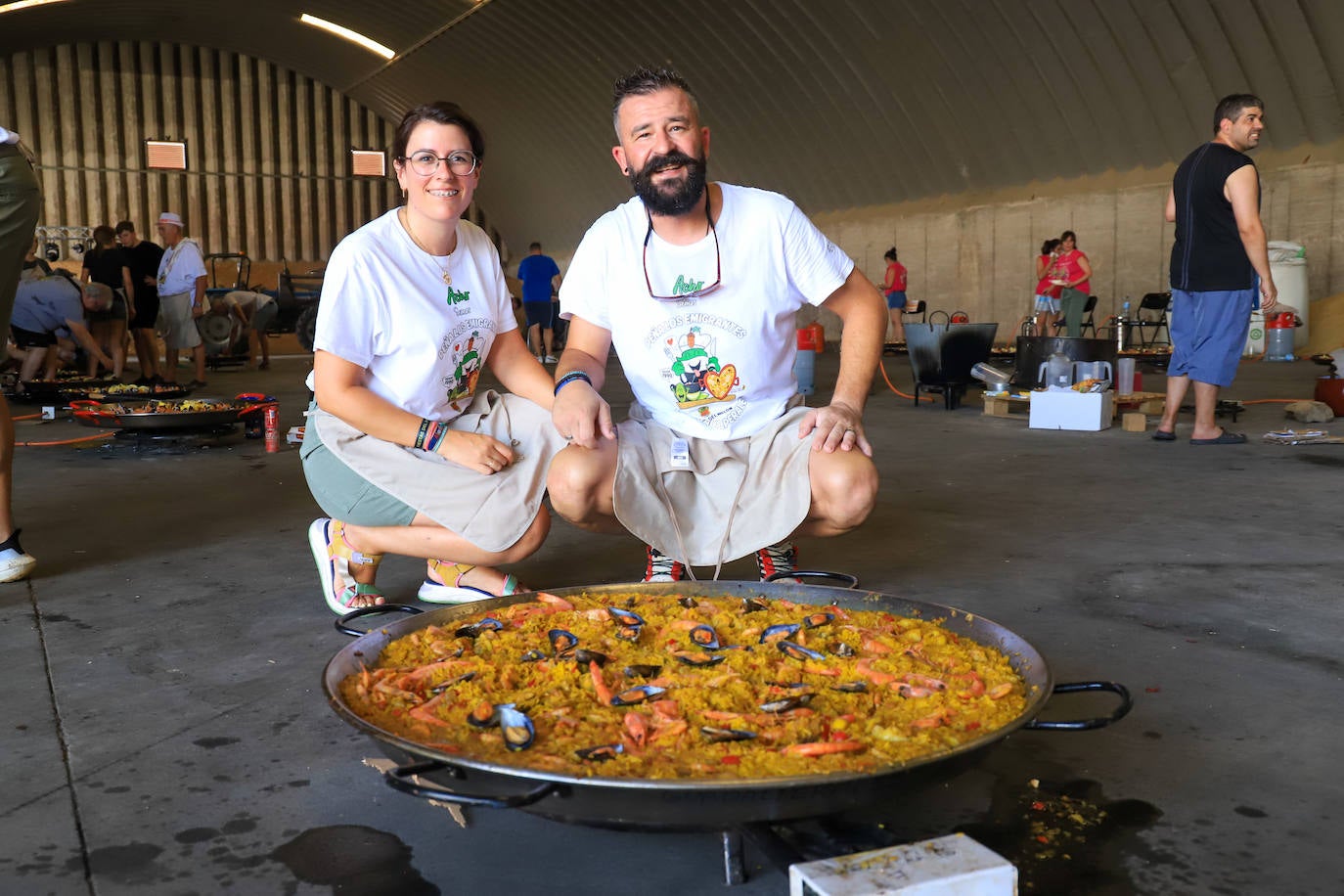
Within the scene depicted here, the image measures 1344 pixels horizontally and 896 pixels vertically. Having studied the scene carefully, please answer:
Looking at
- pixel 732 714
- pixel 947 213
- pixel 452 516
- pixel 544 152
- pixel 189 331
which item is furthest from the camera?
pixel 544 152

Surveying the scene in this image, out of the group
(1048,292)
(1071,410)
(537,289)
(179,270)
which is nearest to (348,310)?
(1071,410)

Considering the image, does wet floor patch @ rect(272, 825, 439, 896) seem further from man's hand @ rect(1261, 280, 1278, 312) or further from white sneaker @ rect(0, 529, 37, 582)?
man's hand @ rect(1261, 280, 1278, 312)

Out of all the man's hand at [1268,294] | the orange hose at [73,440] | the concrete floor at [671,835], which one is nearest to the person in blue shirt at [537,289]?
the orange hose at [73,440]

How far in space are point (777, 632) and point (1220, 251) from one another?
4827mm

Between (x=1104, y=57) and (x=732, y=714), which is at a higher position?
(x=1104, y=57)

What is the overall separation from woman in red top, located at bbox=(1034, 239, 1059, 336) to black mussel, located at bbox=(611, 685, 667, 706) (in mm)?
13497

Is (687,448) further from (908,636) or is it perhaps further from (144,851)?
(144,851)

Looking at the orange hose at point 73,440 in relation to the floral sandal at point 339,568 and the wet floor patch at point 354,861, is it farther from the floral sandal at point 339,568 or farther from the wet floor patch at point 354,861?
the wet floor patch at point 354,861

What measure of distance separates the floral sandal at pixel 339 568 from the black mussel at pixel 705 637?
1.31 m

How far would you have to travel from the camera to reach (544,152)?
24.1 m

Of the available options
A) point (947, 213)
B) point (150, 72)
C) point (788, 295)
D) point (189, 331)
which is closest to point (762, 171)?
point (947, 213)

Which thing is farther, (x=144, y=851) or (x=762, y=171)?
(x=762, y=171)

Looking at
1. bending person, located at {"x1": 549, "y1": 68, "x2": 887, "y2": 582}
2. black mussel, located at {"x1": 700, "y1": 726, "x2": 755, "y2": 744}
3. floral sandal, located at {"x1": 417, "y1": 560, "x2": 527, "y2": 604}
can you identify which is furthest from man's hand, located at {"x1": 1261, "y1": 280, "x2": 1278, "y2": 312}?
black mussel, located at {"x1": 700, "y1": 726, "x2": 755, "y2": 744}

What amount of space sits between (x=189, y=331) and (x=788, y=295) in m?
8.98
